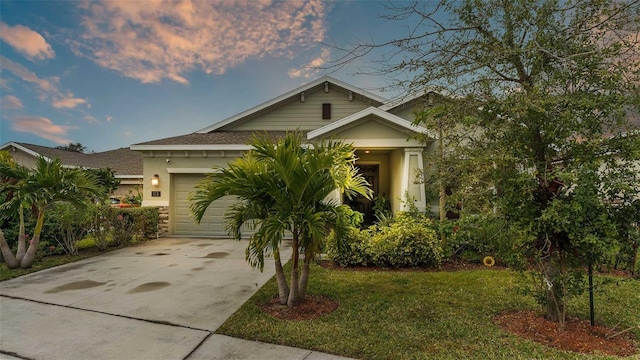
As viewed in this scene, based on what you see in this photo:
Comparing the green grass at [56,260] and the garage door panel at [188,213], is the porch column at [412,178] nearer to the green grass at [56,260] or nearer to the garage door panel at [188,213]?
the garage door panel at [188,213]

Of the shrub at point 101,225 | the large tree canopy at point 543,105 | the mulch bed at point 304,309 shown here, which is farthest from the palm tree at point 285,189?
the shrub at point 101,225

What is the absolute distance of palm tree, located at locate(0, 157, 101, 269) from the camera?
6.43 meters

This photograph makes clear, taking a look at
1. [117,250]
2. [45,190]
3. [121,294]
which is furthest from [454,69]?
Result: [117,250]

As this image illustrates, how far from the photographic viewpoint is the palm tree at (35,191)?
6.43 metres

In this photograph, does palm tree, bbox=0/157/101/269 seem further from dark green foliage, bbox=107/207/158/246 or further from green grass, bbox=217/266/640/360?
green grass, bbox=217/266/640/360

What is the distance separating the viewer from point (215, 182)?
4.20 meters

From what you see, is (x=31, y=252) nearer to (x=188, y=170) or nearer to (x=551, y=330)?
(x=188, y=170)

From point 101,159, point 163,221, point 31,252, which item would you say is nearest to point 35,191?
point 31,252

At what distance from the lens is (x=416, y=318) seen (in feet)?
13.3

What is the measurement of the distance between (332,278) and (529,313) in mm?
3091

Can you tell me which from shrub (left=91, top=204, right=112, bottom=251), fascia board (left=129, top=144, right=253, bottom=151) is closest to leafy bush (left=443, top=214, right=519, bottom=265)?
fascia board (left=129, top=144, right=253, bottom=151)

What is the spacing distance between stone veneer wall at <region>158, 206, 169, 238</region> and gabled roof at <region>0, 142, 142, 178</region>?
748 centimetres

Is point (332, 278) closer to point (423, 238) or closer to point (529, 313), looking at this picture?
point (423, 238)

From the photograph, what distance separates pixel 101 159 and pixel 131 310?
64.9 ft
